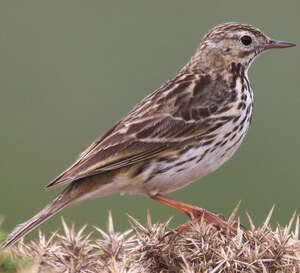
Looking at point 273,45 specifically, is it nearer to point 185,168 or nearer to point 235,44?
point 235,44

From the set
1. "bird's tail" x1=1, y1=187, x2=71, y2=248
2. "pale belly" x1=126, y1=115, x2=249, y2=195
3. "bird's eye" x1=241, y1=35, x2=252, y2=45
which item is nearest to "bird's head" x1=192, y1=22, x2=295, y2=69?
"bird's eye" x1=241, y1=35, x2=252, y2=45

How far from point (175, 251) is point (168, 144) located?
195 cm

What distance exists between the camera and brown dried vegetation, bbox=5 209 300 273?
4520 millimetres

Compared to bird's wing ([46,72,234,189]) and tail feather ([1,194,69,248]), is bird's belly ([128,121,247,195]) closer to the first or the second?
bird's wing ([46,72,234,189])

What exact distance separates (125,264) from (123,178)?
2212 mm

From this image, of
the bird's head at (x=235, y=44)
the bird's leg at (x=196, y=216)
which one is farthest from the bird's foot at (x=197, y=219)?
the bird's head at (x=235, y=44)

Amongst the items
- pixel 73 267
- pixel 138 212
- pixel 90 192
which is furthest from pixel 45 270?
pixel 138 212

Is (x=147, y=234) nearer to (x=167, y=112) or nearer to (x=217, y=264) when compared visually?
(x=217, y=264)

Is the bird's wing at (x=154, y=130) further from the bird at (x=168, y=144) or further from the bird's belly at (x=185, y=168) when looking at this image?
the bird's belly at (x=185, y=168)

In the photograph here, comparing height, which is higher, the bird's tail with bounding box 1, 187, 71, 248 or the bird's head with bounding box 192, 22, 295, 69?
the bird's head with bounding box 192, 22, 295, 69

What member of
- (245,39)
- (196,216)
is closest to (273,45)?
(245,39)

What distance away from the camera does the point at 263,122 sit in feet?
33.3

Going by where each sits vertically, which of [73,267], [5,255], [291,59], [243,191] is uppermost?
[5,255]

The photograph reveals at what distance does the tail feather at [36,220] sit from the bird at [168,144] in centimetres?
1
